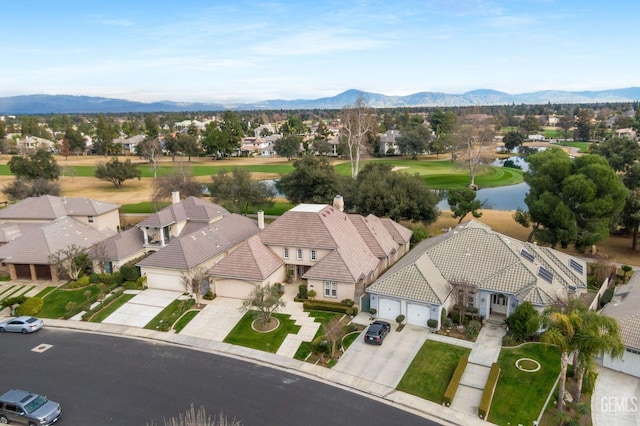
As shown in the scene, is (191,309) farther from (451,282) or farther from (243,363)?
(451,282)

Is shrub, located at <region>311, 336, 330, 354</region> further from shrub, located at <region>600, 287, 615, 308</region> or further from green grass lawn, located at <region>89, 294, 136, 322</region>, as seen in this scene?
shrub, located at <region>600, 287, 615, 308</region>

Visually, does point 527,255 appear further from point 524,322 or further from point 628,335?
point 628,335

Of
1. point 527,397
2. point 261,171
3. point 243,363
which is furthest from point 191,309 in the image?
point 261,171

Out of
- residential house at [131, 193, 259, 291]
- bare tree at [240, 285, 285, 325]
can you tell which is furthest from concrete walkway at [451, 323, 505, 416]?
residential house at [131, 193, 259, 291]

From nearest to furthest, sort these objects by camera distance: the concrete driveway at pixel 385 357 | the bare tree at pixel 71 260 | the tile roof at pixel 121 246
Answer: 1. the concrete driveway at pixel 385 357
2. the bare tree at pixel 71 260
3. the tile roof at pixel 121 246

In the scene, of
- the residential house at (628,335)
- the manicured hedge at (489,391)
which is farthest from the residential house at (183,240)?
the residential house at (628,335)

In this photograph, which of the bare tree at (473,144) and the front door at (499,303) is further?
the bare tree at (473,144)

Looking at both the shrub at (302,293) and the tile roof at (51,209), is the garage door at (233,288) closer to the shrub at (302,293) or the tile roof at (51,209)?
the shrub at (302,293)
